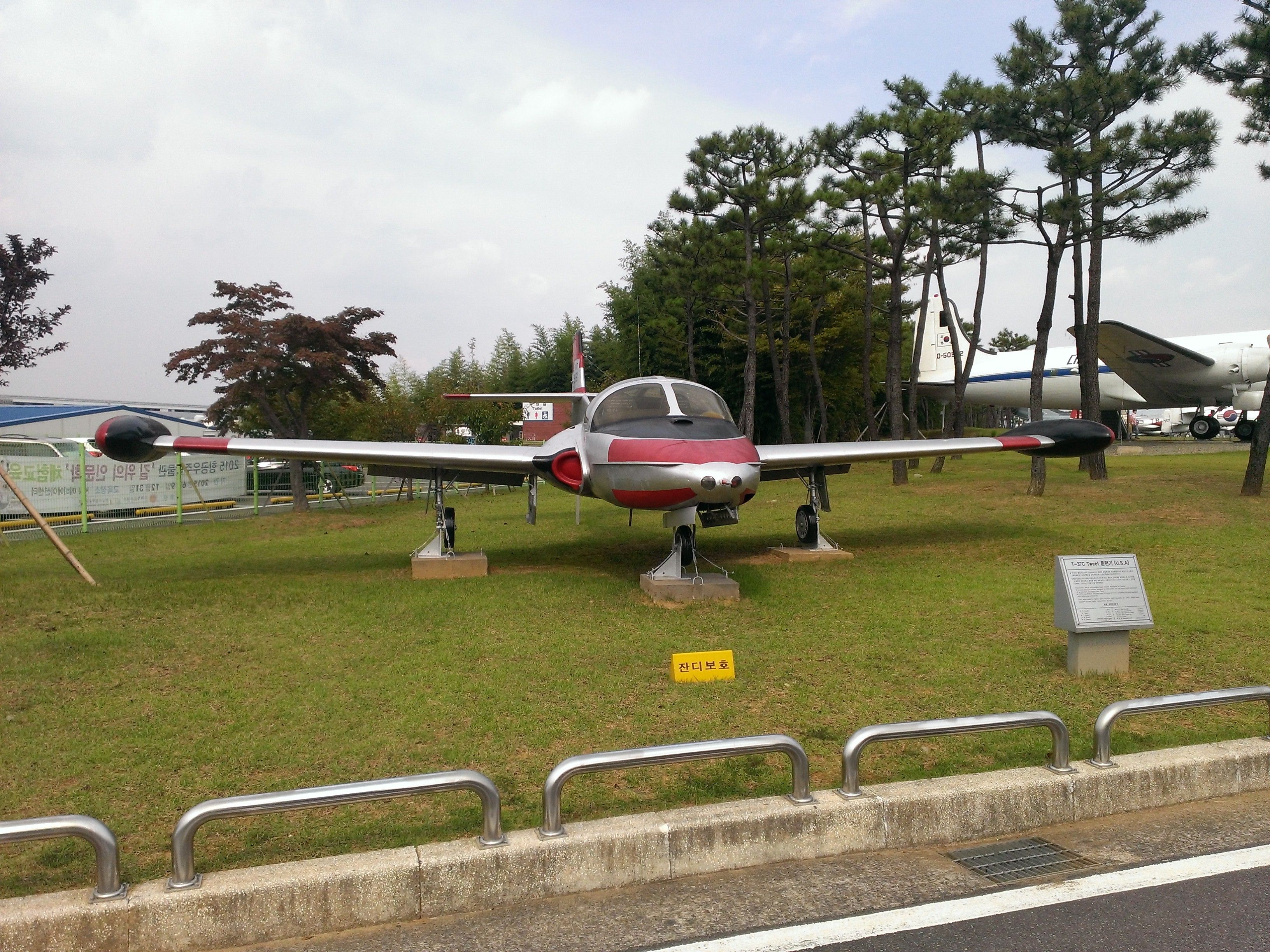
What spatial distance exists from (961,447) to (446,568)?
8.20 m

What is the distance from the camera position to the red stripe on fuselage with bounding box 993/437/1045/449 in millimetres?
13156

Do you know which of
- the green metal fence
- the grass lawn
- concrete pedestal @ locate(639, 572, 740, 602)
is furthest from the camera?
the green metal fence

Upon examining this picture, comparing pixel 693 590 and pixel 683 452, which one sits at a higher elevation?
pixel 683 452

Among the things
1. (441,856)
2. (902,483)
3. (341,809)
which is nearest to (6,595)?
(341,809)

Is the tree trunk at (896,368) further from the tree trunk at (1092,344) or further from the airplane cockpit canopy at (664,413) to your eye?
the airplane cockpit canopy at (664,413)

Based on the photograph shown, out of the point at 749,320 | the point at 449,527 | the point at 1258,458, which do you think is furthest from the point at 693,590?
the point at 749,320

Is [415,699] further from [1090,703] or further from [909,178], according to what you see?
[909,178]

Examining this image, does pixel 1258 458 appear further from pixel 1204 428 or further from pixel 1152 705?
pixel 1204 428

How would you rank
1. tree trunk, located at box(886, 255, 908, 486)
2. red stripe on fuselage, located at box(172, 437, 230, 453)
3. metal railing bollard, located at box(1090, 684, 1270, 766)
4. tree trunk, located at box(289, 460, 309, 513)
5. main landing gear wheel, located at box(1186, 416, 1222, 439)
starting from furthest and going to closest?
1. main landing gear wheel, located at box(1186, 416, 1222, 439)
2. tree trunk, located at box(886, 255, 908, 486)
3. tree trunk, located at box(289, 460, 309, 513)
4. red stripe on fuselage, located at box(172, 437, 230, 453)
5. metal railing bollard, located at box(1090, 684, 1270, 766)

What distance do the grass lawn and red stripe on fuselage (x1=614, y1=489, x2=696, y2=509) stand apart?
1202mm

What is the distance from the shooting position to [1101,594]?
22.1 feet

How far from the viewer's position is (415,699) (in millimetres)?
6578

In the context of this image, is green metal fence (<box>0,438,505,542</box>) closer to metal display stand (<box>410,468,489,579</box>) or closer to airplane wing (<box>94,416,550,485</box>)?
airplane wing (<box>94,416,550,485</box>)

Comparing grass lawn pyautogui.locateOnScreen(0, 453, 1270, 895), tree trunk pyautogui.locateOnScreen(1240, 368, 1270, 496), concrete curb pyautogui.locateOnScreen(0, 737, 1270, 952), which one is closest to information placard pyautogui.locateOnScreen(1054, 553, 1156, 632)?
grass lawn pyautogui.locateOnScreen(0, 453, 1270, 895)
